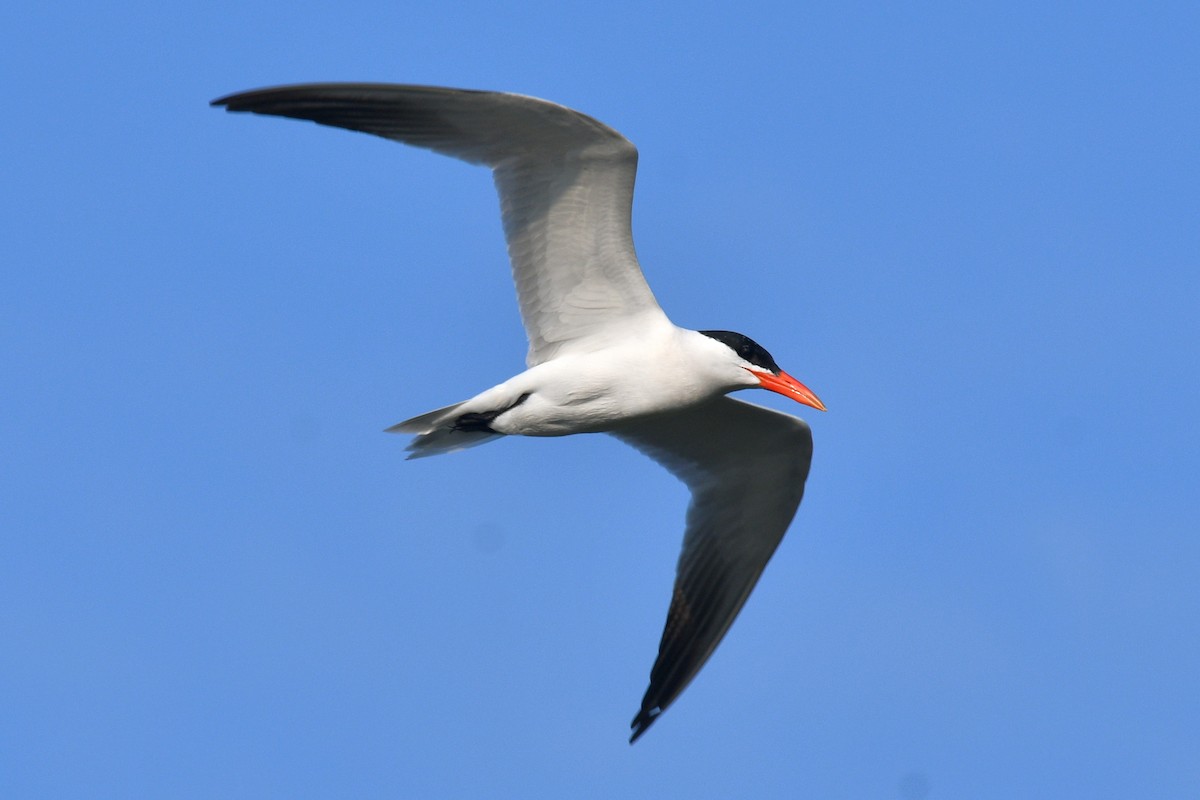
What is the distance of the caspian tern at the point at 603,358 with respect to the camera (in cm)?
1018

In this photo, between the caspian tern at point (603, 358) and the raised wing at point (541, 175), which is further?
the caspian tern at point (603, 358)

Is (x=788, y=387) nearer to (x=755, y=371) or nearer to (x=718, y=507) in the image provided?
(x=755, y=371)

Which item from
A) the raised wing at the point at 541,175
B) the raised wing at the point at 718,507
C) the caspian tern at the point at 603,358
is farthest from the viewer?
the raised wing at the point at 718,507

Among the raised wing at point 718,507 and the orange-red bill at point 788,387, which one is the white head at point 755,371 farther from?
the raised wing at point 718,507

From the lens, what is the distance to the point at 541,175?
10.6m

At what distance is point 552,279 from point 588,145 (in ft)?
4.08

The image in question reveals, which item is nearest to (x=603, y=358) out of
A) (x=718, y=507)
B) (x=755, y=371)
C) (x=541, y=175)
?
(x=755, y=371)

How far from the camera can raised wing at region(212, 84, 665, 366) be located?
10039 millimetres

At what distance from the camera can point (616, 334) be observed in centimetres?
1119

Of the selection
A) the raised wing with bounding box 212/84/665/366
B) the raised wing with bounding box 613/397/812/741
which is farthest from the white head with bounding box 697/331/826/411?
the raised wing with bounding box 613/397/812/741

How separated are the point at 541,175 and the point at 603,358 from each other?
1.41m

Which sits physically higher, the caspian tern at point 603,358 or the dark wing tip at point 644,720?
the caspian tern at point 603,358

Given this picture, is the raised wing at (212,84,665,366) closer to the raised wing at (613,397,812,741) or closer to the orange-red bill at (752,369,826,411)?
the orange-red bill at (752,369,826,411)

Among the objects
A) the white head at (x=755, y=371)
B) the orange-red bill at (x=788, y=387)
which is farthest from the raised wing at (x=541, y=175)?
the orange-red bill at (x=788, y=387)
